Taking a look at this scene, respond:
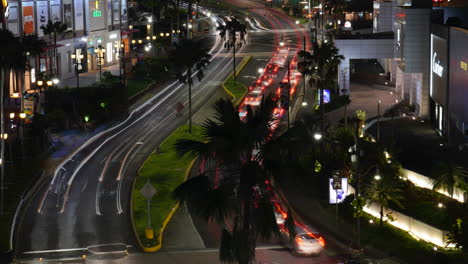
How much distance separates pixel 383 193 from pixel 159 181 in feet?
68.0

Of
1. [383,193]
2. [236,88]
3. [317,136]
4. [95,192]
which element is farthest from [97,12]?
[383,193]

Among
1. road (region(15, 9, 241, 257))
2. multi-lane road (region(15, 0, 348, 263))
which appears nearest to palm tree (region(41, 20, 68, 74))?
multi-lane road (region(15, 0, 348, 263))

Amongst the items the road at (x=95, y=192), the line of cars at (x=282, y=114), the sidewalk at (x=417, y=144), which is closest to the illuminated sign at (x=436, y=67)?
the sidewalk at (x=417, y=144)

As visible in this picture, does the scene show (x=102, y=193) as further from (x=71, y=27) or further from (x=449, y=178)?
(x=71, y=27)

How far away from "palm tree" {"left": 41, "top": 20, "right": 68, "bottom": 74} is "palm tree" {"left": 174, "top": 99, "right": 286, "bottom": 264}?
232ft

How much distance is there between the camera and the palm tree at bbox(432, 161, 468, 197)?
2210 inches

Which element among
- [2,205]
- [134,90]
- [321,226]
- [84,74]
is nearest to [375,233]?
[321,226]

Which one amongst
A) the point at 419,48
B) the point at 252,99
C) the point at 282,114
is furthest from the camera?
the point at 252,99

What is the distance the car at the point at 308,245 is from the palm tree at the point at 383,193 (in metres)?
6.22

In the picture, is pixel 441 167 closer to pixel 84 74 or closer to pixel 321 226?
pixel 321 226

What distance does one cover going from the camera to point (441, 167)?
56.9 meters

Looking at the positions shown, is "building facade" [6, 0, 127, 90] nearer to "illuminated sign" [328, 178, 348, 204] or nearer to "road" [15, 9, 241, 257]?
"road" [15, 9, 241, 257]

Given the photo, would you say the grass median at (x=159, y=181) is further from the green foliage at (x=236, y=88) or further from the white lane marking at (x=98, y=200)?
the green foliage at (x=236, y=88)

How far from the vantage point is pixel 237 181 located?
39.2 metres
